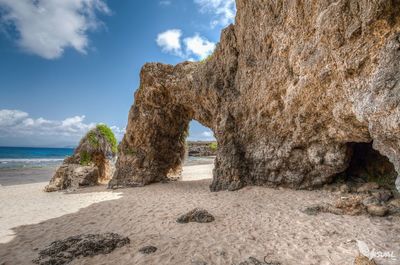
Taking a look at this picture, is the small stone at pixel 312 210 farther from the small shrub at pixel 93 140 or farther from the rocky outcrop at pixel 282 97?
the small shrub at pixel 93 140

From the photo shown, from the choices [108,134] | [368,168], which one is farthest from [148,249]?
[108,134]

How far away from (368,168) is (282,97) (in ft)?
16.9

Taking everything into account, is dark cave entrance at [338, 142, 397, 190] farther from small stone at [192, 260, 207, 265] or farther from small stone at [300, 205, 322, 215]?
small stone at [192, 260, 207, 265]

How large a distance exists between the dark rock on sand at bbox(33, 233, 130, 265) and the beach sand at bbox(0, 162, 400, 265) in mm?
266

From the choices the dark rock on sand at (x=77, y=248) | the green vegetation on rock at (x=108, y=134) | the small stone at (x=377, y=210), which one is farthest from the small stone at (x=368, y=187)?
the green vegetation on rock at (x=108, y=134)

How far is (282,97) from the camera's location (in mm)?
11477

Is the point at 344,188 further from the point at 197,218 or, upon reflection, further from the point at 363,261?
the point at 197,218

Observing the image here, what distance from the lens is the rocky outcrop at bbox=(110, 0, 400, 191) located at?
6695 mm

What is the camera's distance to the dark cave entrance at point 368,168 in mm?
10449

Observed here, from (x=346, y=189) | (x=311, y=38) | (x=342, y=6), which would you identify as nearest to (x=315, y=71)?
(x=311, y=38)

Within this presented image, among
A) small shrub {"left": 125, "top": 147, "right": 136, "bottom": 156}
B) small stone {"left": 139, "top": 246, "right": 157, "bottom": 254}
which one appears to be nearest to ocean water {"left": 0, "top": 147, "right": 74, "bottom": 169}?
small shrub {"left": 125, "top": 147, "right": 136, "bottom": 156}

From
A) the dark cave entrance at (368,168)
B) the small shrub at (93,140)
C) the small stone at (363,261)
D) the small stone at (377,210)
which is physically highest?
the small shrub at (93,140)

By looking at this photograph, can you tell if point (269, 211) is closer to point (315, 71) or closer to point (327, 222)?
point (327, 222)

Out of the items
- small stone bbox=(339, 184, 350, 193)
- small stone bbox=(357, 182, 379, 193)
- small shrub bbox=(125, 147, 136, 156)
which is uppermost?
small shrub bbox=(125, 147, 136, 156)
